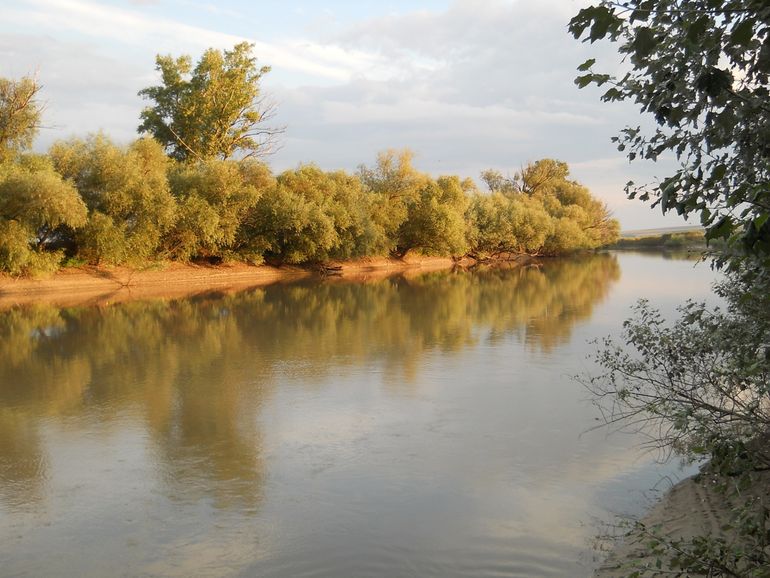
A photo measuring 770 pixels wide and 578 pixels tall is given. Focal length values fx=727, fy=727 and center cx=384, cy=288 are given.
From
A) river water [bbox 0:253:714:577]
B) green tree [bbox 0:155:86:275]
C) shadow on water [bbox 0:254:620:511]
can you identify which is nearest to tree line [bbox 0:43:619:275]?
green tree [bbox 0:155:86:275]

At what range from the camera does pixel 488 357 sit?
49.1ft

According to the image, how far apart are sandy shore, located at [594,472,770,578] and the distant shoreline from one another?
76.6 ft

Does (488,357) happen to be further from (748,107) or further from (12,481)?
(748,107)

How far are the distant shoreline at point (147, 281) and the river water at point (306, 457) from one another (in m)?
10.4

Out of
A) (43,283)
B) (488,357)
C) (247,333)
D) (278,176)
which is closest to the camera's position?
(488,357)

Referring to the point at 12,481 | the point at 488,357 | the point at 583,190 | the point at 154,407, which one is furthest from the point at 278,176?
the point at 583,190

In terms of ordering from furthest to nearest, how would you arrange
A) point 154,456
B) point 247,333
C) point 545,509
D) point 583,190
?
point 583,190
point 247,333
point 154,456
point 545,509

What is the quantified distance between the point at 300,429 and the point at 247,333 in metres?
9.53

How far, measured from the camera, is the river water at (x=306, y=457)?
6043 mm

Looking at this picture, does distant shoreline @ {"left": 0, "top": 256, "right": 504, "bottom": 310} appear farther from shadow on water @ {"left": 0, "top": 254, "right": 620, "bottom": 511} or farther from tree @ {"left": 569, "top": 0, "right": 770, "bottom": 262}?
tree @ {"left": 569, "top": 0, "right": 770, "bottom": 262}

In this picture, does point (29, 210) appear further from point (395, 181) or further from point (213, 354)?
point (395, 181)

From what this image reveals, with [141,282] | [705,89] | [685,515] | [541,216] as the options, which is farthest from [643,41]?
[541,216]

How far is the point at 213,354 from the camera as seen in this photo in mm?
15719

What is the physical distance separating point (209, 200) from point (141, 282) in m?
5.53
